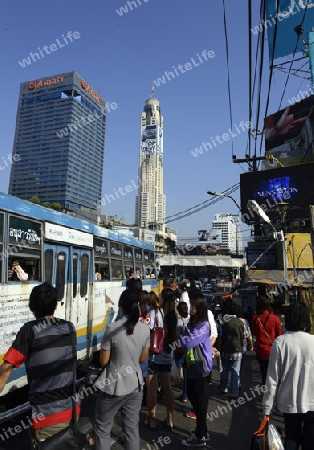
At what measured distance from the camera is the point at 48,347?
238 cm

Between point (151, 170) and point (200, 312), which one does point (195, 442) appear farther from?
point (151, 170)

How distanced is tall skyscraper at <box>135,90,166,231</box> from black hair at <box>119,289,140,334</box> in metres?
134

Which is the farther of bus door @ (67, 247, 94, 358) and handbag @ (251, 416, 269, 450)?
bus door @ (67, 247, 94, 358)

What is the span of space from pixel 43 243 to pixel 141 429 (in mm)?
3428

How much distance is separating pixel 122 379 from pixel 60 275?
3740 mm

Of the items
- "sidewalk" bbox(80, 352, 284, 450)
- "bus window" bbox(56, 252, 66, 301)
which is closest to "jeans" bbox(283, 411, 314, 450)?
"sidewalk" bbox(80, 352, 284, 450)

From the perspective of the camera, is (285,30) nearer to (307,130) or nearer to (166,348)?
(307,130)

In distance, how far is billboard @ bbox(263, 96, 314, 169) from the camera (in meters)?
23.1

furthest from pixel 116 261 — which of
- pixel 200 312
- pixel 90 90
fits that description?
pixel 90 90

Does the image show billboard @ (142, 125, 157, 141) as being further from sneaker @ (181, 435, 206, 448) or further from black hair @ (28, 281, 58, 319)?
black hair @ (28, 281, 58, 319)

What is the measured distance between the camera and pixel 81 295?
7.05 metres

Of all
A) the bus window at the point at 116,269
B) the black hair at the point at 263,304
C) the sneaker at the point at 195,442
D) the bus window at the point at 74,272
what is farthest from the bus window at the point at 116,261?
the sneaker at the point at 195,442

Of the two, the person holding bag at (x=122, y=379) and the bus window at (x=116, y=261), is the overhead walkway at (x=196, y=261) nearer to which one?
the bus window at (x=116, y=261)

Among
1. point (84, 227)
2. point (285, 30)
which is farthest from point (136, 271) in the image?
point (285, 30)
